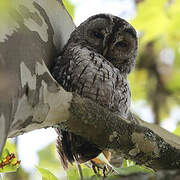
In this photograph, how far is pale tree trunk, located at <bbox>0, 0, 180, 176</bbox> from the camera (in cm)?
176

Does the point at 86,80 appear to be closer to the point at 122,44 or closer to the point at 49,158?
the point at 122,44

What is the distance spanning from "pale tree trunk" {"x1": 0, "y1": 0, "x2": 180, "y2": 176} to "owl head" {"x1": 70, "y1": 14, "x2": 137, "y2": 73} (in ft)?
2.42

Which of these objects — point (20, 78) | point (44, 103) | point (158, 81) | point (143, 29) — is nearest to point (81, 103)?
point (44, 103)

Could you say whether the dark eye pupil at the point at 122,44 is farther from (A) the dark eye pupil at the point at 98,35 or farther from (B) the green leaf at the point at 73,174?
(B) the green leaf at the point at 73,174

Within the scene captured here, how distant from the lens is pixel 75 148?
8.70 ft

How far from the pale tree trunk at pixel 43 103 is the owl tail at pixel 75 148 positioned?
35 centimetres

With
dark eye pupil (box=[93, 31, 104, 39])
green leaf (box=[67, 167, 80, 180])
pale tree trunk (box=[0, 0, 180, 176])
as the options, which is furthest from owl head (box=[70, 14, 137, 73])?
green leaf (box=[67, 167, 80, 180])

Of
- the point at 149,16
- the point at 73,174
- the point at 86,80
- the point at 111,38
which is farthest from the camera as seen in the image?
the point at 149,16

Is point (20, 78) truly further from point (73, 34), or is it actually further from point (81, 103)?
point (73, 34)

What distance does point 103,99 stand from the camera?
264cm

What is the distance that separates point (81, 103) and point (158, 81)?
4.27 m

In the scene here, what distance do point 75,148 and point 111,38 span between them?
44.6 inches

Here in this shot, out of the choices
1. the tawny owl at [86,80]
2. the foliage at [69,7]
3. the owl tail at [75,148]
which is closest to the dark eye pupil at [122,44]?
the tawny owl at [86,80]

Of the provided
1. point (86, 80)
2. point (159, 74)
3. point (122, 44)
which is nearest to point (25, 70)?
point (86, 80)
